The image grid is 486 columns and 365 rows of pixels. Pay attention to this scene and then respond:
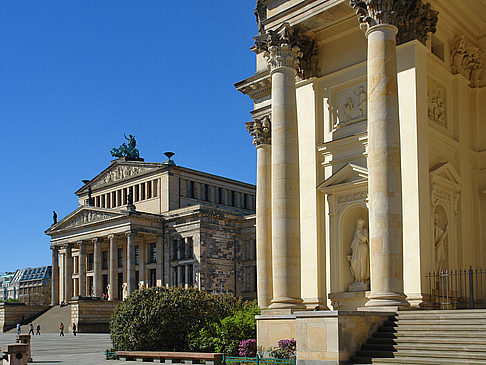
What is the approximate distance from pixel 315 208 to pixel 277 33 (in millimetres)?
7383

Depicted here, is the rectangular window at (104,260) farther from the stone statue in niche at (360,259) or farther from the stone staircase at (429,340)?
the stone staircase at (429,340)

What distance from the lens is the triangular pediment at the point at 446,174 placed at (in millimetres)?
24719

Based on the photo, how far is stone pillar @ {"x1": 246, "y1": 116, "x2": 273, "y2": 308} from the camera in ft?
103

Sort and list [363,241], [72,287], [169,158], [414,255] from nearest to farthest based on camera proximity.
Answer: [414,255], [363,241], [169,158], [72,287]

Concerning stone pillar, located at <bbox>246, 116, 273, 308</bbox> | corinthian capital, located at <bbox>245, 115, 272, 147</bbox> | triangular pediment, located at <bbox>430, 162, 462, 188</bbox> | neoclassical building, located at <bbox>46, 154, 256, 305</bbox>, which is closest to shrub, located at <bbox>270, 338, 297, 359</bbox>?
triangular pediment, located at <bbox>430, 162, 462, 188</bbox>

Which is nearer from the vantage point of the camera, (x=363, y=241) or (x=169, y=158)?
(x=363, y=241)

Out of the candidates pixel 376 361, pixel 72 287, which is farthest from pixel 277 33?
pixel 72 287

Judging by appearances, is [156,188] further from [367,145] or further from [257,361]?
[257,361]

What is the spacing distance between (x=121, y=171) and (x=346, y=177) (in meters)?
76.9

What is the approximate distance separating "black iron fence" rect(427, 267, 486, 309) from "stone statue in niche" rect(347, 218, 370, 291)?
2.83 metres

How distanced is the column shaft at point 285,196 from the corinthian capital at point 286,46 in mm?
408

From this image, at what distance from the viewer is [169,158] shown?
93.4 meters

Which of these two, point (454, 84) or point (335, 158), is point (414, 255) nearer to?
point (335, 158)

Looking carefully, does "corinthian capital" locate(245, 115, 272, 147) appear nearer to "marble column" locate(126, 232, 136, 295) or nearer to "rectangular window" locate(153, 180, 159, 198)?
"marble column" locate(126, 232, 136, 295)
